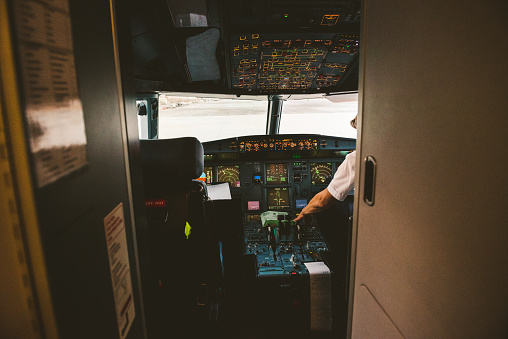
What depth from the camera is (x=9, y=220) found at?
0.44 metres

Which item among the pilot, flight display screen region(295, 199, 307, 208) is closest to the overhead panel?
the pilot

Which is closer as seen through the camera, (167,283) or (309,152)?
(167,283)

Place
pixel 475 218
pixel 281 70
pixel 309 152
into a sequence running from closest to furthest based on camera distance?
pixel 475 218 → pixel 281 70 → pixel 309 152

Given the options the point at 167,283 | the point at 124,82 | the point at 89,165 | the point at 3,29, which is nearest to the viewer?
the point at 3,29

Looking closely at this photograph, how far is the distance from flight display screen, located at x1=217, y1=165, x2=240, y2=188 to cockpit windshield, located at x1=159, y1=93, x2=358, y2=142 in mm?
6393

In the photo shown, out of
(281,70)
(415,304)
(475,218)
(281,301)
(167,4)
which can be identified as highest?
(167,4)

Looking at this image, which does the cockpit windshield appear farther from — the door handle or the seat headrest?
the door handle

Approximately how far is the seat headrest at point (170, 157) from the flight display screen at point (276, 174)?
67.7 inches

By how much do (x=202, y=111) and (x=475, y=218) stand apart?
1401 cm

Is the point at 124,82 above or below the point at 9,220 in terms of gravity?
above

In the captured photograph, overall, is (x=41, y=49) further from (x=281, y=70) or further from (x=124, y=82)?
(x=281, y=70)

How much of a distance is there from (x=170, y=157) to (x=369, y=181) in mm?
1073

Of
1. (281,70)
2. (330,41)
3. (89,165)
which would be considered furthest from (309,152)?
(89,165)

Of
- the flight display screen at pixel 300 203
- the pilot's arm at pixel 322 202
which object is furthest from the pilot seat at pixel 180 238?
the flight display screen at pixel 300 203
